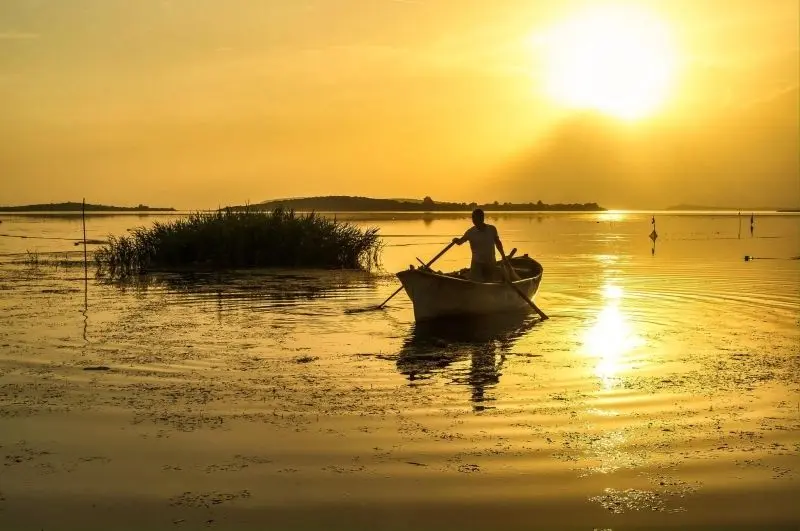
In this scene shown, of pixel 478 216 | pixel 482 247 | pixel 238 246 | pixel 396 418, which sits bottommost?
pixel 396 418

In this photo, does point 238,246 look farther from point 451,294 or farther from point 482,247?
point 451,294

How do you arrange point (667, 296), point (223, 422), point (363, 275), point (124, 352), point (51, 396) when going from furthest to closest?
point (363, 275)
point (667, 296)
point (124, 352)
point (51, 396)
point (223, 422)

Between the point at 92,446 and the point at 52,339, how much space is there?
695 centimetres

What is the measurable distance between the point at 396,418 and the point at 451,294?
787cm

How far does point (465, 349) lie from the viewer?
1346cm

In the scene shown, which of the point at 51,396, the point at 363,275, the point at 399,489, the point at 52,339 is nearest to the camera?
the point at 399,489

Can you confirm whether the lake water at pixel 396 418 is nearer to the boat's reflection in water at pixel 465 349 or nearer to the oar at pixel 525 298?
the boat's reflection in water at pixel 465 349

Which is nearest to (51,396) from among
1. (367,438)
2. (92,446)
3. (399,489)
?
(92,446)

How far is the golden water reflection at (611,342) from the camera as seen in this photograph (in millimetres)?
11297

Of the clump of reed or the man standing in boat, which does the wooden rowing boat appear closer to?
the man standing in boat

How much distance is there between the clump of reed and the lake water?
11.6m

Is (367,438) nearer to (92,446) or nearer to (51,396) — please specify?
(92,446)

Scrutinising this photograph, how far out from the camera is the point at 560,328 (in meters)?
15.8

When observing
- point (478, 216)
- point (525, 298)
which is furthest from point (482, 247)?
point (525, 298)
